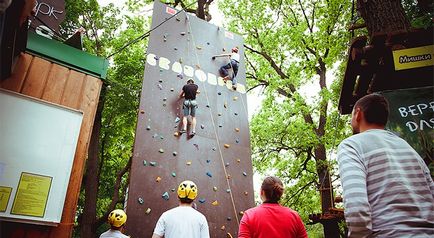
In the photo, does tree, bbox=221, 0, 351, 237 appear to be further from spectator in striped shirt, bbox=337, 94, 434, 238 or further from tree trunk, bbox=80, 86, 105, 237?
spectator in striped shirt, bbox=337, 94, 434, 238

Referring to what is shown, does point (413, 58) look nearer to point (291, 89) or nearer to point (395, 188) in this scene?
point (395, 188)

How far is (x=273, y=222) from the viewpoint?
270 centimetres

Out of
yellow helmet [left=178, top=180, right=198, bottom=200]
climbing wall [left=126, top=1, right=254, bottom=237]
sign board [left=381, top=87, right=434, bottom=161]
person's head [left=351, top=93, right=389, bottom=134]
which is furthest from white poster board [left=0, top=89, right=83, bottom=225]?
sign board [left=381, top=87, right=434, bottom=161]

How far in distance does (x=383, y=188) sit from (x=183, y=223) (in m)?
2.40

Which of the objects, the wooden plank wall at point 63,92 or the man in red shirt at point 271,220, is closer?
the man in red shirt at point 271,220

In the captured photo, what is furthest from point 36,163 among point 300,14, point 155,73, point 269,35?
point 300,14

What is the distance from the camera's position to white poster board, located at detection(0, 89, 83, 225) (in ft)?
10.9

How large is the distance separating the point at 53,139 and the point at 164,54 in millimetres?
4448

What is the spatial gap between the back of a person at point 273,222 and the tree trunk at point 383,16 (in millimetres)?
2491

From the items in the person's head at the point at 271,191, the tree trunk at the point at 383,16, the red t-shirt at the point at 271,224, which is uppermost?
the tree trunk at the point at 383,16

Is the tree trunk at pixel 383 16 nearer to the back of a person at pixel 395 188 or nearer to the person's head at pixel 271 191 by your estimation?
the person's head at pixel 271 191

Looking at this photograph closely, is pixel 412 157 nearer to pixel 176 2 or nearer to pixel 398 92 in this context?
pixel 398 92

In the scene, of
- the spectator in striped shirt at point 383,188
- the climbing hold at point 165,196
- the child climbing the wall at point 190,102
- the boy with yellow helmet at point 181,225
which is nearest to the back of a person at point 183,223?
the boy with yellow helmet at point 181,225

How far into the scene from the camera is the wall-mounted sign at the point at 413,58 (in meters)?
3.58
